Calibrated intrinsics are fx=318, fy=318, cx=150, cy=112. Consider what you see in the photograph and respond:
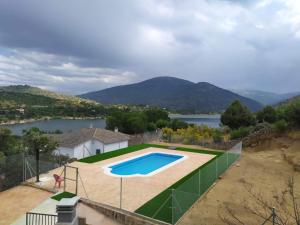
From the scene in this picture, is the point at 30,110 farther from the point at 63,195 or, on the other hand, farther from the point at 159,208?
the point at 159,208

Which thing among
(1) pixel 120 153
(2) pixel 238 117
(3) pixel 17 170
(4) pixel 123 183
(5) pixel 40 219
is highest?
(2) pixel 238 117

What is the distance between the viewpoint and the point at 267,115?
43469 mm

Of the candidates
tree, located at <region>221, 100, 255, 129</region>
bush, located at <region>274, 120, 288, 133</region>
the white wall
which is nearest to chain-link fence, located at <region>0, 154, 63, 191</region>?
the white wall

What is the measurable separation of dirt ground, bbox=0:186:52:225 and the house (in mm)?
10141

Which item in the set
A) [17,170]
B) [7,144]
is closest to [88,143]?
[7,144]

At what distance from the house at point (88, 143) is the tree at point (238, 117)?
58.3ft

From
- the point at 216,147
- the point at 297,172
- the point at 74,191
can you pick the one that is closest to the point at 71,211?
the point at 74,191

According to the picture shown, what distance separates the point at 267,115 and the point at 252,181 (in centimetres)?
2667

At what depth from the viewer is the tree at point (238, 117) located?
43.0m

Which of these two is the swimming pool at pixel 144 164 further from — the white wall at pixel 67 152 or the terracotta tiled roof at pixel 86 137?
the white wall at pixel 67 152

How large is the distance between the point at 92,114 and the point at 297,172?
12102 cm

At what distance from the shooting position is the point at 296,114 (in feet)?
102

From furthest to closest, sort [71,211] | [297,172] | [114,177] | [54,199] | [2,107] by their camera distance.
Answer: [2,107], [297,172], [114,177], [54,199], [71,211]

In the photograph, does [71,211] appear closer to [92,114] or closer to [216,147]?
[216,147]
